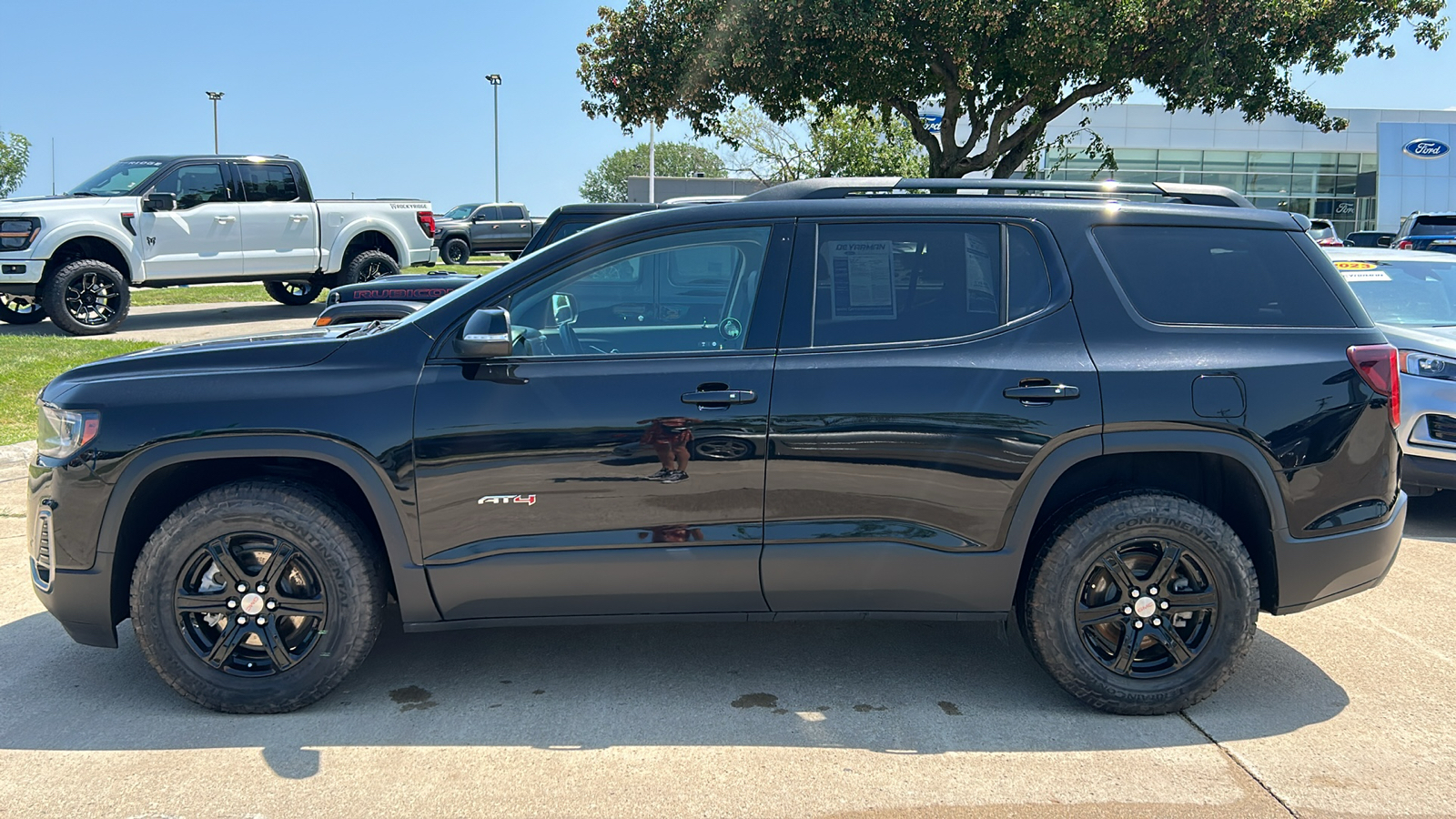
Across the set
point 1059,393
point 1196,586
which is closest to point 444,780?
point 1059,393

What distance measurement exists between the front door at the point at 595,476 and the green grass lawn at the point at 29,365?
5.43 meters

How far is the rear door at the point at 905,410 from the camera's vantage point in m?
3.72

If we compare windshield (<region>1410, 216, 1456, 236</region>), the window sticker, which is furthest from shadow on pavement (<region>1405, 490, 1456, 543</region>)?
windshield (<region>1410, 216, 1456, 236</region>)

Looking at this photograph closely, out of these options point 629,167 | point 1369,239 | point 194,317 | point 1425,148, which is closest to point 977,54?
point 194,317

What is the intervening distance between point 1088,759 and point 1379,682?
1482mm

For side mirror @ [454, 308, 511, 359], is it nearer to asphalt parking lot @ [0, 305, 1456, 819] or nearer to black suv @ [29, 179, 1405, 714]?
black suv @ [29, 179, 1405, 714]

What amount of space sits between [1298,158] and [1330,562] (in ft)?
164

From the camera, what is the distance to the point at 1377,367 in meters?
3.88

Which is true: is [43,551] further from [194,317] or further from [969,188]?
[194,317]

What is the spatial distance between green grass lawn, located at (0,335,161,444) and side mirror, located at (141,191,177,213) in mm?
2136

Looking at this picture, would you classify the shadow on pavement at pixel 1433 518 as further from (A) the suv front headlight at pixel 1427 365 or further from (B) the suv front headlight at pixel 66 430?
(B) the suv front headlight at pixel 66 430

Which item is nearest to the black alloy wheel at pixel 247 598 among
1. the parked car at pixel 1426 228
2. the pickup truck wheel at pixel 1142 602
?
the pickup truck wheel at pixel 1142 602

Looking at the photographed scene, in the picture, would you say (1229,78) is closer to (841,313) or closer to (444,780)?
(841,313)

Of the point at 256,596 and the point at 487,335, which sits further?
the point at 256,596
